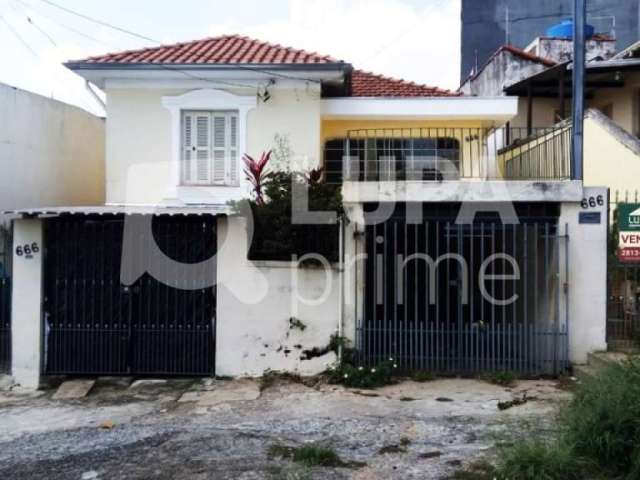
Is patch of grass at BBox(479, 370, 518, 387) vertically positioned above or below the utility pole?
below

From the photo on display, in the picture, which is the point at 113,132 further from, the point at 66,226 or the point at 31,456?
the point at 31,456

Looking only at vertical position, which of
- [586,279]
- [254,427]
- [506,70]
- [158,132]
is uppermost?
[506,70]

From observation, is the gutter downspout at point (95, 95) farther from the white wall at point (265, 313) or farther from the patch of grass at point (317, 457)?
the patch of grass at point (317, 457)

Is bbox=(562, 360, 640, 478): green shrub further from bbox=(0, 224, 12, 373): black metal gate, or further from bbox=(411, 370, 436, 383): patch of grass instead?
bbox=(0, 224, 12, 373): black metal gate

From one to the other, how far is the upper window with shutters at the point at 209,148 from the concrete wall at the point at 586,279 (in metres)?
6.13

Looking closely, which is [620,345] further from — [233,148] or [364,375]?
[233,148]

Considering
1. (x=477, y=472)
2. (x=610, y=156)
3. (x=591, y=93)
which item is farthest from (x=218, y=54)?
(x=591, y=93)

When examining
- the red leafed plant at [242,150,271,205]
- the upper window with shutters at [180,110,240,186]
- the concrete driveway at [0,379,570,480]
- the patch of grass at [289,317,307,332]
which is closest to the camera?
the concrete driveway at [0,379,570,480]

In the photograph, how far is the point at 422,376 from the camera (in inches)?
348

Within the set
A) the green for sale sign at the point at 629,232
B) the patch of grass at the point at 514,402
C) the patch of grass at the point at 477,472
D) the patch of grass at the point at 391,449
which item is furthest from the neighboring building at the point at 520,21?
the patch of grass at the point at 477,472

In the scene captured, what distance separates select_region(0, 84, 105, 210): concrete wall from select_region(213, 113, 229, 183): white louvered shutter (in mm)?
3960

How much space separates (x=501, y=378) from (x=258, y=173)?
493 cm

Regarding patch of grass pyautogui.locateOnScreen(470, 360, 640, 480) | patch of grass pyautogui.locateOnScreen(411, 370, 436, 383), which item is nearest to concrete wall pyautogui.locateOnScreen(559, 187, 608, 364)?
patch of grass pyautogui.locateOnScreen(411, 370, 436, 383)

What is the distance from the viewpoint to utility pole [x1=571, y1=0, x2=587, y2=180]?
9.12 metres
